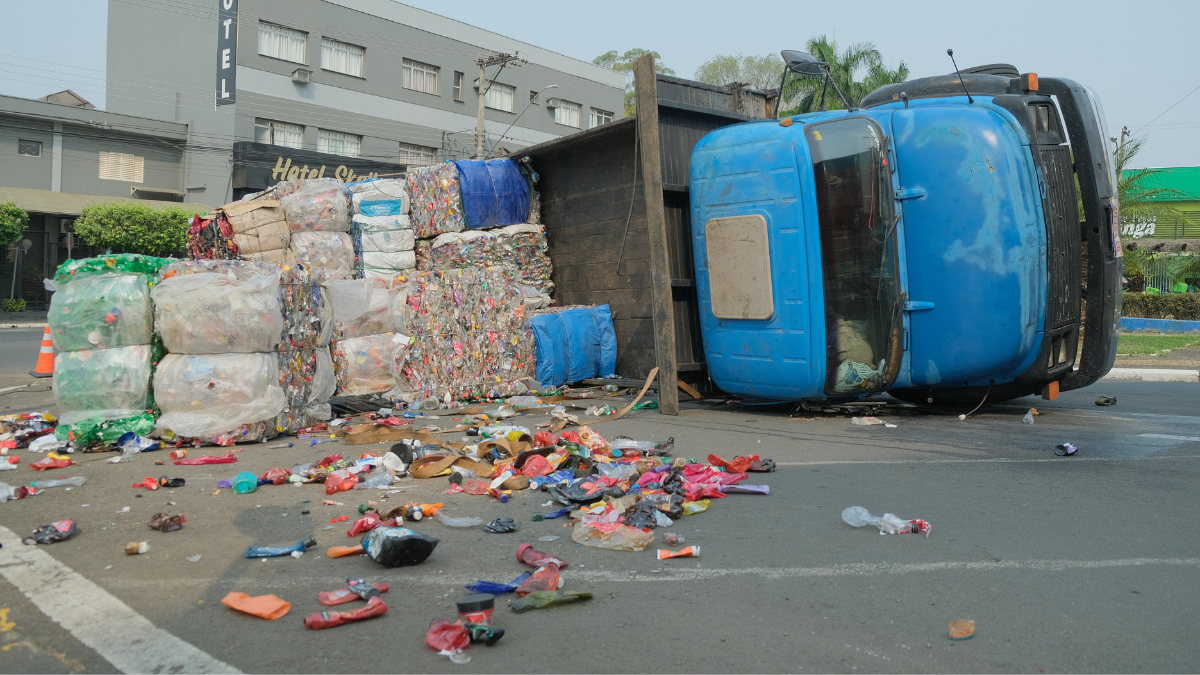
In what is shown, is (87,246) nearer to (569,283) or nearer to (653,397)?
(569,283)

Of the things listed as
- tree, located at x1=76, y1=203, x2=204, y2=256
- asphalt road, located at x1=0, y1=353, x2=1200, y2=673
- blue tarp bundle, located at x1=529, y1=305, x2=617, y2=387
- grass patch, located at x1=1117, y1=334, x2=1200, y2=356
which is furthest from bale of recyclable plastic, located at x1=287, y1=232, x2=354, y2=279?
tree, located at x1=76, y1=203, x2=204, y2=256

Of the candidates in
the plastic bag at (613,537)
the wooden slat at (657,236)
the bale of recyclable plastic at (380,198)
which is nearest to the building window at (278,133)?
the bale of recyclable plastic at (380,198)

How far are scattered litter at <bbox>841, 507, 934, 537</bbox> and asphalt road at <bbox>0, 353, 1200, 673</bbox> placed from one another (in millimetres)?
56

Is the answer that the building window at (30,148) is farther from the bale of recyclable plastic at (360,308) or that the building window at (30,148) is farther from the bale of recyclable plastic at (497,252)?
the bale of recyclable plastic at (360,308)

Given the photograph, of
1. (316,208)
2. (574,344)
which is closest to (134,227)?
(316,208)

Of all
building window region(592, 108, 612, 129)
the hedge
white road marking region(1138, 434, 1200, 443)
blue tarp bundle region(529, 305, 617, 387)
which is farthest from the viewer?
building window region(592, 108, 612, 129)

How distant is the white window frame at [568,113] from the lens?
4012 cm

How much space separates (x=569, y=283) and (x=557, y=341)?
155 centimetres

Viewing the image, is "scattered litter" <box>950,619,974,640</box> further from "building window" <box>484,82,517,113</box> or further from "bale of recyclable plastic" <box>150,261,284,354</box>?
"building window" <box>484,82,517,113</box>

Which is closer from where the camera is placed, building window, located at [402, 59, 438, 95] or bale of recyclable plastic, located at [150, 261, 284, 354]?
bale of recyclable plastic, located at [150, 261, 284, 354]

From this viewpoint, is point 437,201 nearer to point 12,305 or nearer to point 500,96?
point 12,305

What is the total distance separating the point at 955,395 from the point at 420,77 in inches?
1238

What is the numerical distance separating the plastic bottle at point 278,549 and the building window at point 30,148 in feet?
102

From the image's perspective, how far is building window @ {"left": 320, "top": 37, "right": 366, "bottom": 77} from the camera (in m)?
30.7
